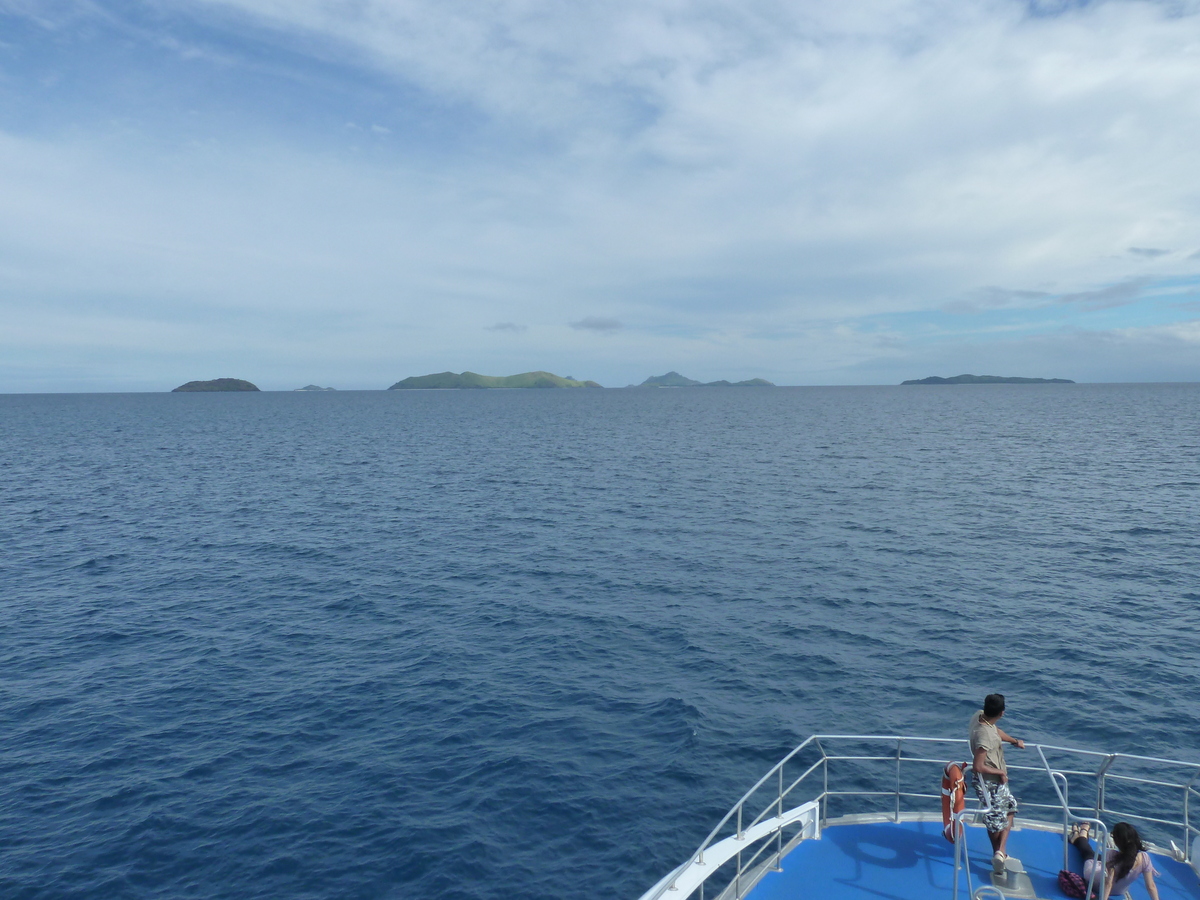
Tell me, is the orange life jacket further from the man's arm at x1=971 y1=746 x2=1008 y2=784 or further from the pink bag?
the pink bag

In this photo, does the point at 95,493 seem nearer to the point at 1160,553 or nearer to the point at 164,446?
the point at 164,446

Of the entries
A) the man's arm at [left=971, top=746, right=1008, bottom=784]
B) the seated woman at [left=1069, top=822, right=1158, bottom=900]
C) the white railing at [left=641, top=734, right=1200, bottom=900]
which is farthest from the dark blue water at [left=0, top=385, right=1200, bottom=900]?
the seated woman at [left=1069, top=822, right=1158, bottom=900]

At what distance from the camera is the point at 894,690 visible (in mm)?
26453

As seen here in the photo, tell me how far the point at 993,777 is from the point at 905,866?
2210mm

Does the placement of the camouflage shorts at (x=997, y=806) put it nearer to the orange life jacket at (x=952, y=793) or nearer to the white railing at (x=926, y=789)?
the orange life jacket at (x=952, y=793)

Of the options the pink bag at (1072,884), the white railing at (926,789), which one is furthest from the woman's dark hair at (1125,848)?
the white railing at (926,789)

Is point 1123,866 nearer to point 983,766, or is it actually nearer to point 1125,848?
point 1125,848

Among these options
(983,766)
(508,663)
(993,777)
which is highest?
(983,766)

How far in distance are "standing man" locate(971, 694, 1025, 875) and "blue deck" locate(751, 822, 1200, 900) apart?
0.69m

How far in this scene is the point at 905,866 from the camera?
493 inches

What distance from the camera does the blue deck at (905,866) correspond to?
11.9 m

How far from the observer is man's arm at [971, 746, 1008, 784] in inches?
474

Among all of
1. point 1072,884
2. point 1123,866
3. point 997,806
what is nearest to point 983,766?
point 997,806

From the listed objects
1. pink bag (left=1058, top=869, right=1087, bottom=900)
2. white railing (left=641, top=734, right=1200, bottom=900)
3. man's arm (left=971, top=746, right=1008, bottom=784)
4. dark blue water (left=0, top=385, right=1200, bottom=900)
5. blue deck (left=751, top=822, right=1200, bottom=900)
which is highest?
man's arm (left=971, top=746, right=1008, bottom=784)
